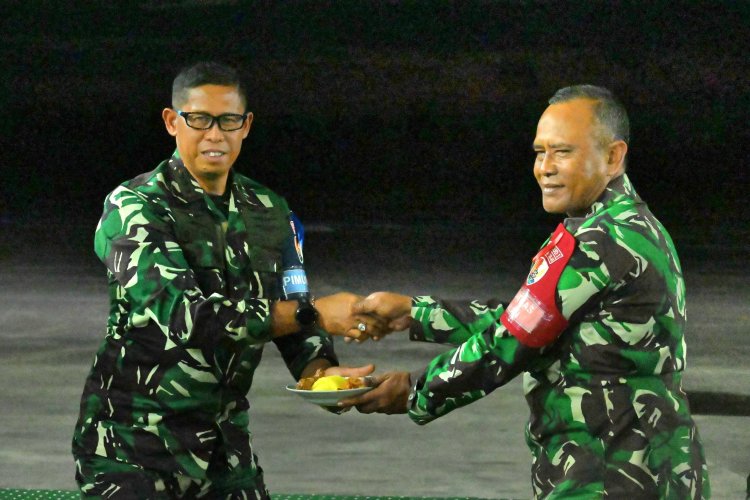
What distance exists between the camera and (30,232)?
20672mm

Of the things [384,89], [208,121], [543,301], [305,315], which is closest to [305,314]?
[305,315]

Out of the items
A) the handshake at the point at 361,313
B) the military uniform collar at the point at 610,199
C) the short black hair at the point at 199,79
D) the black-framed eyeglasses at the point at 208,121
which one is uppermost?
the short black hair at the point at 199,79

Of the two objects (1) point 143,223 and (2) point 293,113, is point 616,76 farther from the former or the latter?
(1) point 143,223

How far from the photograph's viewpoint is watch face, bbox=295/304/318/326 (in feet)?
13.3

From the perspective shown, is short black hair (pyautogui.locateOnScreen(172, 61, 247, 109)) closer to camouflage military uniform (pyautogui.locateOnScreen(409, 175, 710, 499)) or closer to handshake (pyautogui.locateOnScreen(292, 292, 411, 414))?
handshake (pyautogui.locateOnScreen(292, 292, 411, 414))

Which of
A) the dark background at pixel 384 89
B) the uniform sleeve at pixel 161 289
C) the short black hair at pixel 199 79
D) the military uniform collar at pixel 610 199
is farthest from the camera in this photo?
the dark background at pixel 384 89

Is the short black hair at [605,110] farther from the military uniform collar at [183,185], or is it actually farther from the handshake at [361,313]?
the military uniform collar at [183,185]

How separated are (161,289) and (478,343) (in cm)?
89

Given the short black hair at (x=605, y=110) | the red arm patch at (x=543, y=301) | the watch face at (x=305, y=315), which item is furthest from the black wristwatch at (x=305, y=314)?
the short black hair at (x=605, y=110)

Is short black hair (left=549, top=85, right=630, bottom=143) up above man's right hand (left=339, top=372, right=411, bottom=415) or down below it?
above

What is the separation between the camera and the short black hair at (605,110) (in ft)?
12.3

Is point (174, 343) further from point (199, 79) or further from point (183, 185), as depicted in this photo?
point (199, 79)

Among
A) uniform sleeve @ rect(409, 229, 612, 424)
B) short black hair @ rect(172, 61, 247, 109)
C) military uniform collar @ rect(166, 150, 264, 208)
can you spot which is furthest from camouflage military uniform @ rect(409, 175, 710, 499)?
short black hair @ rect(172, 61, 247, 109)

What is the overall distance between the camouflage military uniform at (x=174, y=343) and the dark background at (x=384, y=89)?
73.0 ft
